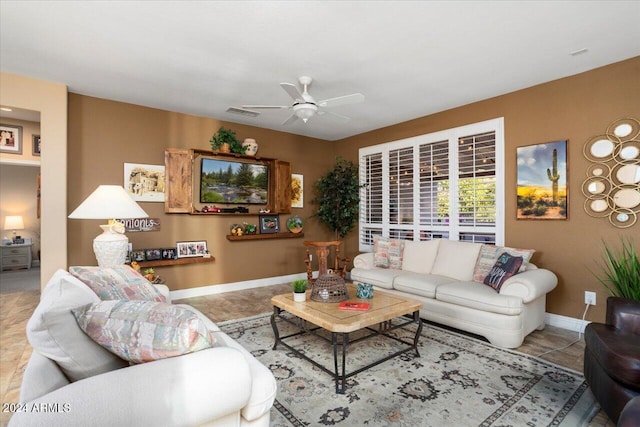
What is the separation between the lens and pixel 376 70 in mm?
3396

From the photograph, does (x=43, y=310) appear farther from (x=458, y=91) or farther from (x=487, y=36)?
(x=458, y=91)

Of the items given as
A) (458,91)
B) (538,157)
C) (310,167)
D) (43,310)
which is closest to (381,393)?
(43,310)

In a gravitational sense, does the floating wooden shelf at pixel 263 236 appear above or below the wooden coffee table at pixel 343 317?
above

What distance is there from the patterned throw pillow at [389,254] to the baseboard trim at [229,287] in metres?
2.08

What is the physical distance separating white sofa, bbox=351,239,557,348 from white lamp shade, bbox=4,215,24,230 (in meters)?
7.94

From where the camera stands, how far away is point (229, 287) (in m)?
5.25

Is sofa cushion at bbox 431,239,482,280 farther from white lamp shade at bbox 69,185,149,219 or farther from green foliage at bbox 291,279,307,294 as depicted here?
white lamp shade at bbox 69,185,149,219

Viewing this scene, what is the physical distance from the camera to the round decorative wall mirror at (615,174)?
3102 mm

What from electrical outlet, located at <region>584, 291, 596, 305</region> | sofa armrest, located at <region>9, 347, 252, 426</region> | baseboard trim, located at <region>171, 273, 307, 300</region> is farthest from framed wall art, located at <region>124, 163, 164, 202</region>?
electrical outlet, located at <region>584, 291, 596, 305</region>

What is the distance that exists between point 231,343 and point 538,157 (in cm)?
398

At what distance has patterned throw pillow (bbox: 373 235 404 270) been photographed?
14.6 ft

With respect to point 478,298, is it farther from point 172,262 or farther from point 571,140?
point 172,262

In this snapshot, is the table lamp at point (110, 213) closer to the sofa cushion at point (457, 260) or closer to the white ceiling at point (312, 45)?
the white ceiling at point (312, 45)

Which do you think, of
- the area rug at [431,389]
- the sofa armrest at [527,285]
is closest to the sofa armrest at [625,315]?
the area rug at [431,389]
